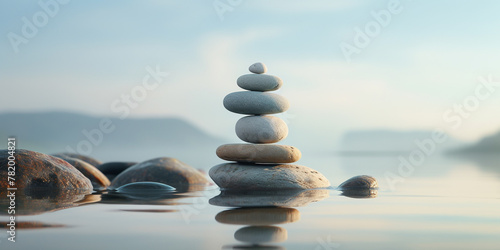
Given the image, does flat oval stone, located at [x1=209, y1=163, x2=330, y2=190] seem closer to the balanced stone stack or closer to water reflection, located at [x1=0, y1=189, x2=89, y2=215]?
the balanced stone stack

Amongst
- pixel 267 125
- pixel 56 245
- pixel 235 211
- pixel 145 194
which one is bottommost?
pixel 56 245

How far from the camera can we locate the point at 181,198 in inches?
336

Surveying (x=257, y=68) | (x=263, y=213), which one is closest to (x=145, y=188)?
(x=257, y=68)

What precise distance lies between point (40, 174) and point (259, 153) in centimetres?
418

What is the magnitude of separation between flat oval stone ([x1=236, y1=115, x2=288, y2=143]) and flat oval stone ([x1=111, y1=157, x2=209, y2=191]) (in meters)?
1.83

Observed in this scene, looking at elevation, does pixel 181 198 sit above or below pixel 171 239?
above

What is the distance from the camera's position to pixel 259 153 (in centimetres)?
1095

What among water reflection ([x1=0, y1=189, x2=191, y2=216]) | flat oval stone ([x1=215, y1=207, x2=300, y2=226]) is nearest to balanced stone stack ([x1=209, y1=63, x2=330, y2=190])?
water reflection ([x1=0, y1=189, x2=191, y2=216])

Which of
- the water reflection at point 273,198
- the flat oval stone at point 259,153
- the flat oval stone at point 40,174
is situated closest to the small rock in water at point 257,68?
the flat oval stone at point 259,153

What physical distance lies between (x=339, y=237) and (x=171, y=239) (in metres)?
1.55

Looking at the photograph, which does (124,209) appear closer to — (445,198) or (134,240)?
(134,240)

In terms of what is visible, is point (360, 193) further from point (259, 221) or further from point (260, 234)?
point (260, 234)

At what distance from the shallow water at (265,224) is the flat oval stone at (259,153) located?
2368mm

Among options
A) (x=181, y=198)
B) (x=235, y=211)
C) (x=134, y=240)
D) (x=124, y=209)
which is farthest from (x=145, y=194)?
(x=134, y=240)
